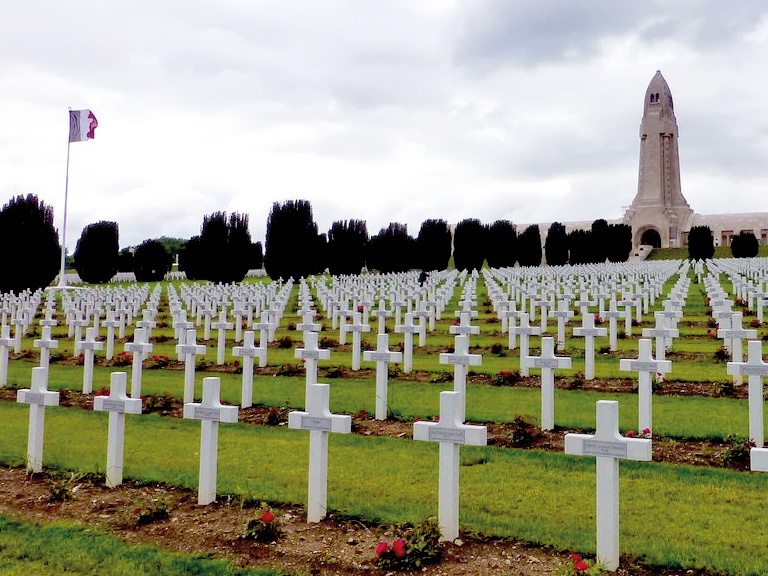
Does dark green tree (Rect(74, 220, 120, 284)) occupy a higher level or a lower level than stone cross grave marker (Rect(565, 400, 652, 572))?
higher

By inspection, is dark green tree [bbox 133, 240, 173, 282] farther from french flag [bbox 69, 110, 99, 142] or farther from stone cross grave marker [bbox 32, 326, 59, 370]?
stone cross grave marker [bbox 32, 326, 59, 370]

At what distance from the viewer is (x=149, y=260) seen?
4762 centimetres

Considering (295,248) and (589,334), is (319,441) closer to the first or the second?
(589,334)

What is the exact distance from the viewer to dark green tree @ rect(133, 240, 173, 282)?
47531mm

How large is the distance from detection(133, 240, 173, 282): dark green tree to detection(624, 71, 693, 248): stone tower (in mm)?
46059

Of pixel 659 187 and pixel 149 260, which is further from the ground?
pixel 659 187

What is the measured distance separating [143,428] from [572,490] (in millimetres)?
4439

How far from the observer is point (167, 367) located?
425 inches

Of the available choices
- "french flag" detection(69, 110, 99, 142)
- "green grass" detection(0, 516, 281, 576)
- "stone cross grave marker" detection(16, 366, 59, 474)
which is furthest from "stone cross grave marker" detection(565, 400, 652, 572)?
"french flag" detection(69, 110, 99, 142)

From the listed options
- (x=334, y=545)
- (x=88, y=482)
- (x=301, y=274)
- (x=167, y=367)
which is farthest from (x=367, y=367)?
(x=301, y=274)

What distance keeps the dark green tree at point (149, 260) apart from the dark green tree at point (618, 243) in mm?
35672

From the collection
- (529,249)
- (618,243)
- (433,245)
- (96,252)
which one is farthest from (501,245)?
(96,252)

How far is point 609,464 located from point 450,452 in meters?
0.89

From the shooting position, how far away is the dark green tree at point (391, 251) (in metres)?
48.3
